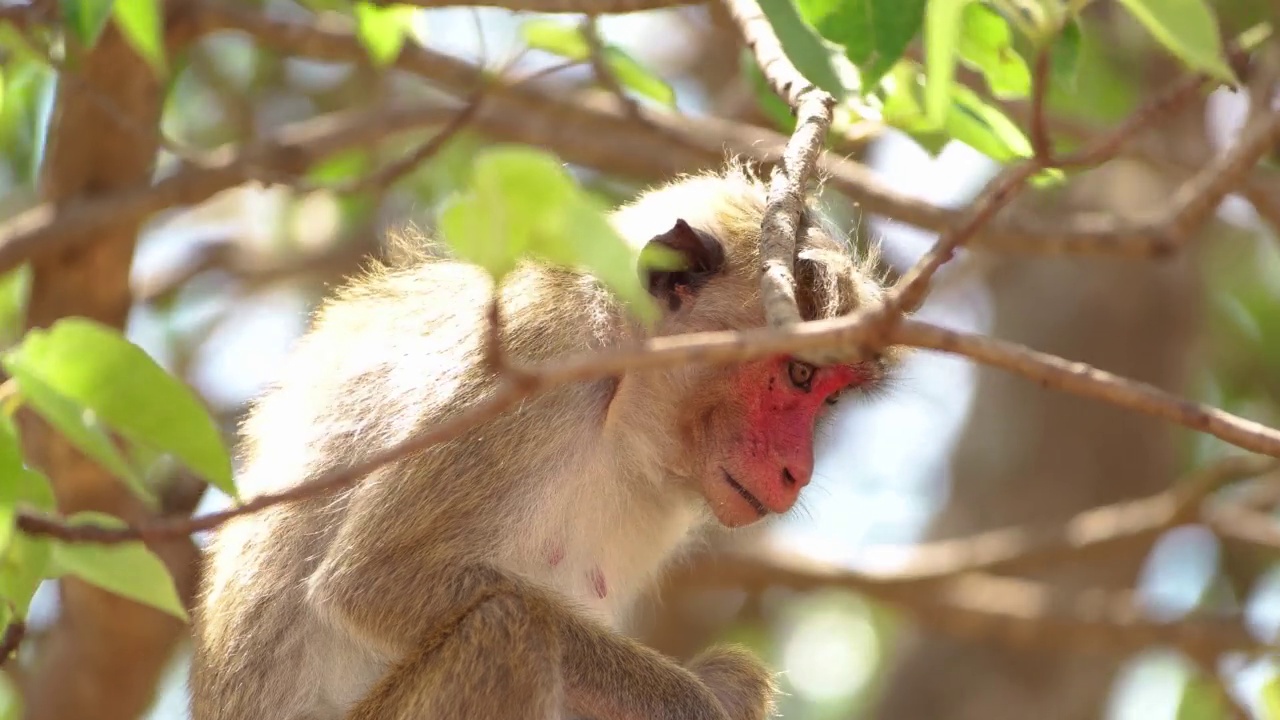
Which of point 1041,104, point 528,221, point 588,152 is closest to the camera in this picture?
point 528,221

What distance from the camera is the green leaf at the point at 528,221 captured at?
6.29ft

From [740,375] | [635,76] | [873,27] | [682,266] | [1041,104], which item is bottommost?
[740,375]

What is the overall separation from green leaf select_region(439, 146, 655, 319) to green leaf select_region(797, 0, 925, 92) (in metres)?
1.09

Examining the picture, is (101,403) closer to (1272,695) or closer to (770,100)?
(770,100)

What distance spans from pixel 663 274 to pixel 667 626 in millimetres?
4817

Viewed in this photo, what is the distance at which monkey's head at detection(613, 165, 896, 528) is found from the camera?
401 cm

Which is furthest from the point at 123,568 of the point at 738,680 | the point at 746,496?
the point at 738,680

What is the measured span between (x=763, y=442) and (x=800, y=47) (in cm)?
130

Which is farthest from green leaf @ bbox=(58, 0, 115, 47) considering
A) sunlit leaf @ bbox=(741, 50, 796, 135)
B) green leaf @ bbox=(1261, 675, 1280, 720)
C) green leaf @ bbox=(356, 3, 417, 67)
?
green leaf @ bbox=(1261, 675, 1280, 720)

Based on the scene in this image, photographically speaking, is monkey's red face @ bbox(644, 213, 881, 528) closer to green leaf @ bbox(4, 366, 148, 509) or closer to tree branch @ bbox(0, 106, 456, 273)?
tree branch @ bbox(0, 106, 456, 273)

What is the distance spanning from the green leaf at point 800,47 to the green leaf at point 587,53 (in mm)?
1258

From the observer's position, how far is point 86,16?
3.30 m

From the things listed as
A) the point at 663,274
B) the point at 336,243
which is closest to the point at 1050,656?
the point at 336,243

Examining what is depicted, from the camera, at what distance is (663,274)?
4.11 m
